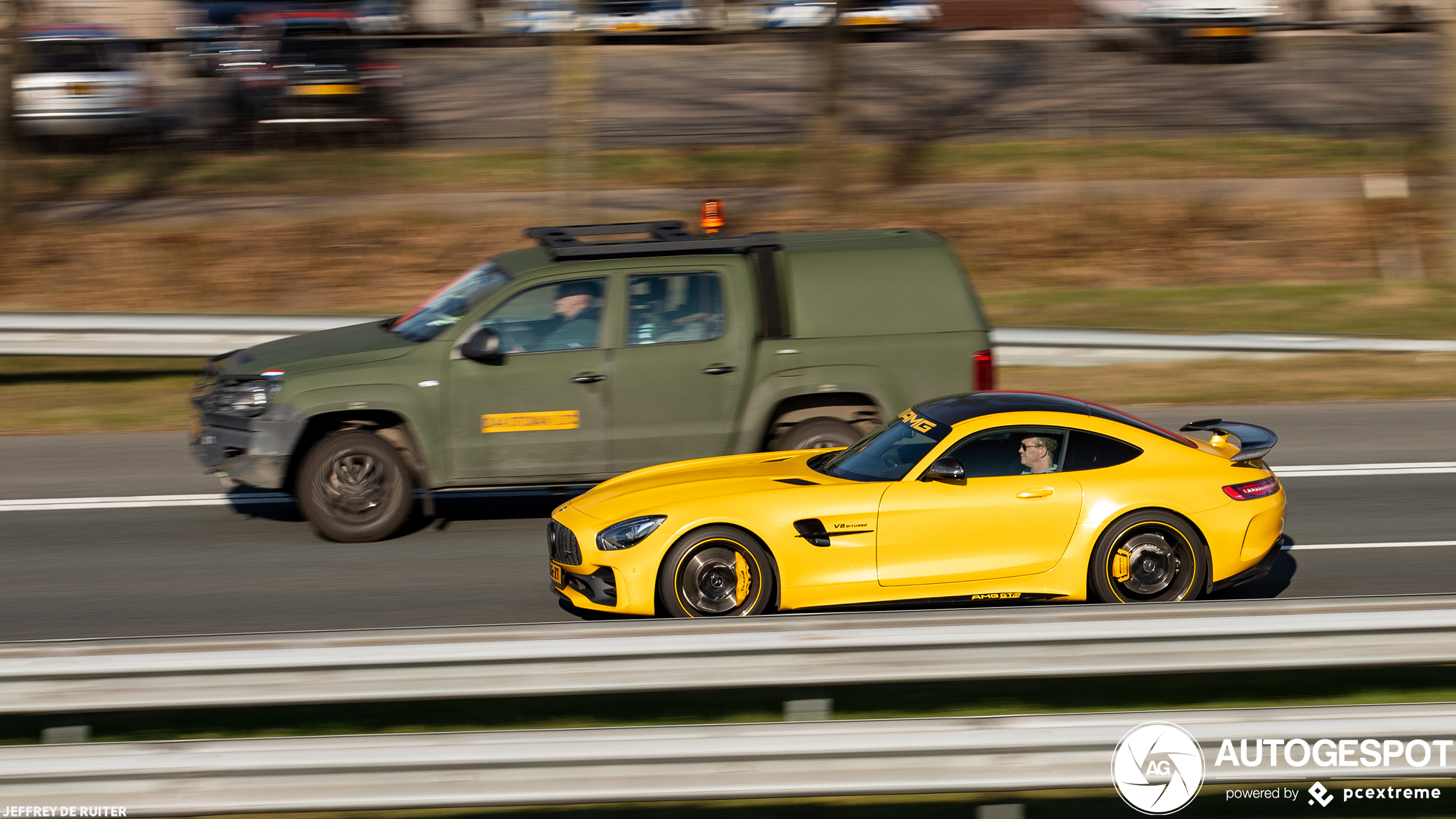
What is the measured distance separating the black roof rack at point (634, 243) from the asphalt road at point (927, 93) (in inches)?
498

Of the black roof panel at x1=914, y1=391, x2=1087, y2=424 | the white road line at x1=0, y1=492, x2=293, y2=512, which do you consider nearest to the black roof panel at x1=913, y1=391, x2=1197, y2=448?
the black roof panel at x1=914, y1=391, x2=1087, y2=424

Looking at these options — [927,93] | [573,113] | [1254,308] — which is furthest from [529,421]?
[927,93]

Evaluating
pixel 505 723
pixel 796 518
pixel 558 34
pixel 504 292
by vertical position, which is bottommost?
pixel 505 723

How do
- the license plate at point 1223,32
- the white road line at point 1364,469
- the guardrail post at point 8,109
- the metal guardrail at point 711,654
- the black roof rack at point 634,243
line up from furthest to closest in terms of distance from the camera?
the license plate at point 1223,32, the guardrail post at point 8,109, the white road line at point 1364,469, the black roof rack at point 634,243, the metal guardrail at point 711,654

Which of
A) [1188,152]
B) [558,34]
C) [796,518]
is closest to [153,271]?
[558,34]

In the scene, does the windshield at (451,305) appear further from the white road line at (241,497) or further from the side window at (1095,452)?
the side window at (1095,452)

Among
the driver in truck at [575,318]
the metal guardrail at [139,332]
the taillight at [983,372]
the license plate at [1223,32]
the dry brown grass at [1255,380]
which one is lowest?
the dry brown grass at [1255,380]

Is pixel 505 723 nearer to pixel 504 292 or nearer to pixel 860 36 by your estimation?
pixel 504 292

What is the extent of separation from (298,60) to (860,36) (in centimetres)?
1609

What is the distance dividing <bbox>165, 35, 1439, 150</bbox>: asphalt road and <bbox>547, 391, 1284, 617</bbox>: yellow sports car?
51.5 ft

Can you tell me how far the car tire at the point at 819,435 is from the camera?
9.38m

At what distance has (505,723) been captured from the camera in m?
6.01

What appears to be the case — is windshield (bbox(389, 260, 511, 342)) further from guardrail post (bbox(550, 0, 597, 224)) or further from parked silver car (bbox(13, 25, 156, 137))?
parked silver car (bbox(13, 25, 156, 137))

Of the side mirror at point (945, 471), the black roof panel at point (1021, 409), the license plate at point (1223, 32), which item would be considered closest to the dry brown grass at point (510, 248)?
the license plate at point (1223, 32)
